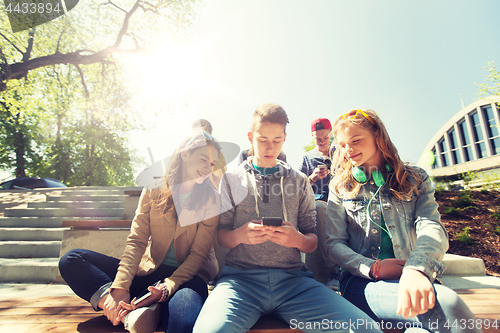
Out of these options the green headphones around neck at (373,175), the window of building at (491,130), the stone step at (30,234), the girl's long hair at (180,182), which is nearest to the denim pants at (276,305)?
the girl's long hair at (180,182)

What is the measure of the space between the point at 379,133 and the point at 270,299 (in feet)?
4.45

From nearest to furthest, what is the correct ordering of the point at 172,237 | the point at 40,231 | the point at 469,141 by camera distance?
the point at 172,237 < the point at 40,231 < the point at 469,141

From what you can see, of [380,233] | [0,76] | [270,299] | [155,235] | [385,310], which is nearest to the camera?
[385,310]

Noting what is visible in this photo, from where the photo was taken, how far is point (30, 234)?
16.5 ft

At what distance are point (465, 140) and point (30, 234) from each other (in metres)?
35.6

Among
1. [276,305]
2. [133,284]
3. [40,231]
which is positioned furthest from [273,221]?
[40,231]

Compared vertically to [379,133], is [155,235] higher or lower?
lower

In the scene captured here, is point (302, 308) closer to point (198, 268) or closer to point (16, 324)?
point (198, 268)

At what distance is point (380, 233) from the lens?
165 cm

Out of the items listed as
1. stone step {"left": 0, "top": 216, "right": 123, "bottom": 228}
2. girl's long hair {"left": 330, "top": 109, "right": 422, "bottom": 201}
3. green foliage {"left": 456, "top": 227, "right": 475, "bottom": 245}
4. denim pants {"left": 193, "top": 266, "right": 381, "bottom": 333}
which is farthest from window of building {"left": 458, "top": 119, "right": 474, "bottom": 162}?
stone step {"left": 0, "top": 216, "right": 123, "bottom": 228}

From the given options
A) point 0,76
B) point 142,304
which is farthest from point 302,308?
point 0,76

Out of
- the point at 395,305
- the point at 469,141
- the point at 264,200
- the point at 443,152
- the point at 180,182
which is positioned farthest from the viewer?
the point at 443,152

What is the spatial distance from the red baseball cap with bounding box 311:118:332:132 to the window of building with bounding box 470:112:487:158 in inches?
1173

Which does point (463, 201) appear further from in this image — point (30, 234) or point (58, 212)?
point (58, 212)
